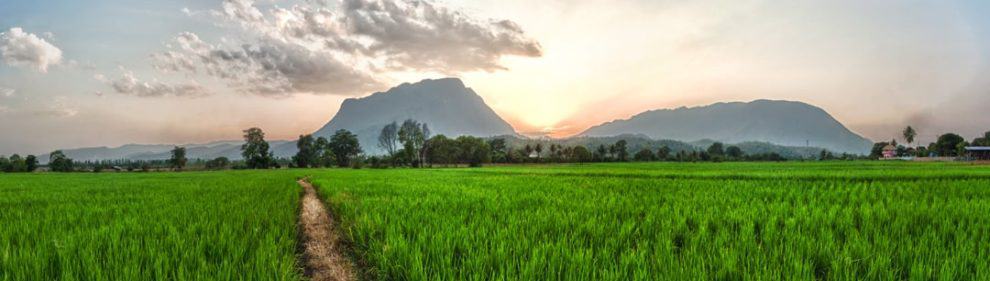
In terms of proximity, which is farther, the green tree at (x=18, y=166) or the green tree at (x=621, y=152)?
the green tree at (x=621, y=152)

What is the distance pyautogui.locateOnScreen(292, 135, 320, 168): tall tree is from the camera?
94438mm

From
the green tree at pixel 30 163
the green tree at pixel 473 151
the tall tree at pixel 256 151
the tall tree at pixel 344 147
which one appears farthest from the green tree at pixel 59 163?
the green tree at pixel 473 151

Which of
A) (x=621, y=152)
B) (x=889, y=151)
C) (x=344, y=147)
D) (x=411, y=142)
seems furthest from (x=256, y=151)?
(x=889, y=151)

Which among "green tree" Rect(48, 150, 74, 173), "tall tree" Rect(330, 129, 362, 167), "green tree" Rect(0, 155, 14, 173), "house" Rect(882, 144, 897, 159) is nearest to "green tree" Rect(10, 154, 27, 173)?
"green tree" Rect(0, 155, 14, 173)

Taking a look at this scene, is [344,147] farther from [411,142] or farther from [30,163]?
[30,163]

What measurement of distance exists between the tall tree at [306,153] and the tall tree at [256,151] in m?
6.01

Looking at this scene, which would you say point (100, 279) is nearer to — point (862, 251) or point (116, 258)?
point (116, 258)

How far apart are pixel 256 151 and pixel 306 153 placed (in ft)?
38.5

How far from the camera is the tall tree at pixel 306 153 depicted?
94438 mm

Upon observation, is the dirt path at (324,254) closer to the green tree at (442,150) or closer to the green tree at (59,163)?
the green tree at (442,150)

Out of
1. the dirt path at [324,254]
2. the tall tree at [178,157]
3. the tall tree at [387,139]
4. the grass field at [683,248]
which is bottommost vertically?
the dirt path at [324,254]

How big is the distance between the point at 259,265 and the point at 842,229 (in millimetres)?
6036

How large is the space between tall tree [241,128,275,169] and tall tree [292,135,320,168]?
6.01m

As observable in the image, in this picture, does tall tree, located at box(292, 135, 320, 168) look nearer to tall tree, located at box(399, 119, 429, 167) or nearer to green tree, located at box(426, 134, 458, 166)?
tall tree, located at box(399, 119, 429, 167)
